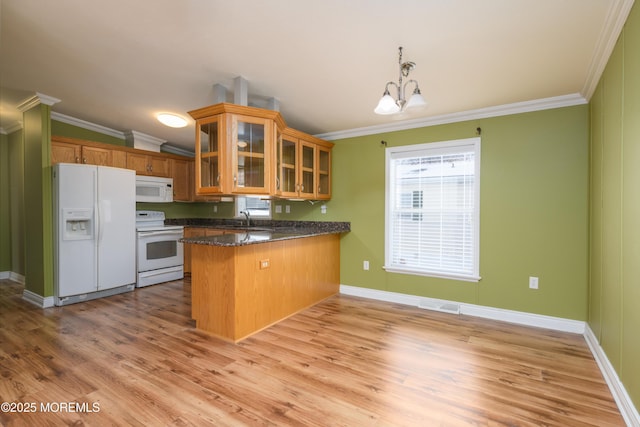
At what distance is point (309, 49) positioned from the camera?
223cm

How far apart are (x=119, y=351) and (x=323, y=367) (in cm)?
169

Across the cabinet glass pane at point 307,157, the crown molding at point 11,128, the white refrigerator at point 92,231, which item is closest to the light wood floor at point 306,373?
the white refrigerator at point 92,231

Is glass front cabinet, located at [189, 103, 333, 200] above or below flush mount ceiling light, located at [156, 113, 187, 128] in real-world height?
below

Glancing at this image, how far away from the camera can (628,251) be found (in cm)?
170

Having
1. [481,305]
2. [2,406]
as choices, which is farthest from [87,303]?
[481,305]

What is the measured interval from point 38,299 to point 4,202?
238 cm

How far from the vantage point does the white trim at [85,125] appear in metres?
4.16

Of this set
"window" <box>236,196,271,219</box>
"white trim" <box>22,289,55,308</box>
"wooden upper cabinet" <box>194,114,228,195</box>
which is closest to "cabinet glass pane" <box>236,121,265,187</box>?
"wooden upper cabinet" <box>194,114,228,195</box>

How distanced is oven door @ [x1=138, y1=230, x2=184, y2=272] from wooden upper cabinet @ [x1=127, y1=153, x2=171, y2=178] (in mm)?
1007

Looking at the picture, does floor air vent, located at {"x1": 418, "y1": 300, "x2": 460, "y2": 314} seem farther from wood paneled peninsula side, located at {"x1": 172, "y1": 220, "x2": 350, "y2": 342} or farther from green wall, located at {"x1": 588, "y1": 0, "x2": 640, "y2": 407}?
wood paneled peninsula side, located at {"x1": 172, "y1": 220, "x2": 350, "y2": 342}

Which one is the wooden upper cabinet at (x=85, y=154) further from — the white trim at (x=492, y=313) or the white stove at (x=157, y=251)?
the white trim at (x=492, y=313)

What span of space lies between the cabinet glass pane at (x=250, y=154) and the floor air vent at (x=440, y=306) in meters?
2.37

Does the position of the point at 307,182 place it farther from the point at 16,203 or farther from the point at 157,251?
the point at 16,203

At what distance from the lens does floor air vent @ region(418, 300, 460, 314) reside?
340 centimetres
